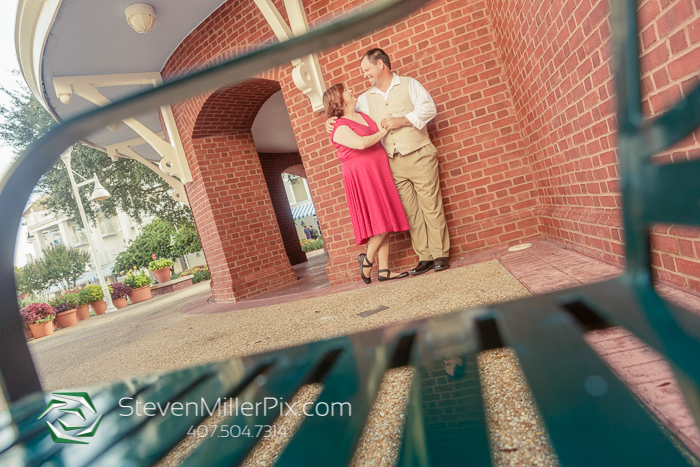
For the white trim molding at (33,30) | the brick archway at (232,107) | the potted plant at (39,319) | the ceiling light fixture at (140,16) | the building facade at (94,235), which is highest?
the building facade at (94,235)

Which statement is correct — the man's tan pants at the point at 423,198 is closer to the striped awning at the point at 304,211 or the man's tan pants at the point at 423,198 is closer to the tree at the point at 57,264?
the tree at the point at 57,264

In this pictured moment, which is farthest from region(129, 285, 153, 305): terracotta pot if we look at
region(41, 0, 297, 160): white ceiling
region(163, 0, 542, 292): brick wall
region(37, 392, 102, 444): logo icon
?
region(37, 392, 102, 444): logo icon

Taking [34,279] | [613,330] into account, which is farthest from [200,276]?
[613,330]

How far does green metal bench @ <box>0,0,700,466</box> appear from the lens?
417mm

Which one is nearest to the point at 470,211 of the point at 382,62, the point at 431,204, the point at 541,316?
the point at 431,204

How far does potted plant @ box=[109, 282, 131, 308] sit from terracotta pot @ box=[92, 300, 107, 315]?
1.52 ft

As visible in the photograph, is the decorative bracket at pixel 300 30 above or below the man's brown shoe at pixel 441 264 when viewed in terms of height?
above

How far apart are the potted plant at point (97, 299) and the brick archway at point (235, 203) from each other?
855cm

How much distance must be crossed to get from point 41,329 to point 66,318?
187 cm

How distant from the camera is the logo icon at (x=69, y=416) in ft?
2.11

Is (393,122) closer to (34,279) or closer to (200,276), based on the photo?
(200,276)

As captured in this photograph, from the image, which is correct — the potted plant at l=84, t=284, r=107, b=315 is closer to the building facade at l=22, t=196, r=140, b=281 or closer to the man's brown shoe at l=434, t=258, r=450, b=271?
the man's brown shoe at l=434, t=258, r=450, b=271

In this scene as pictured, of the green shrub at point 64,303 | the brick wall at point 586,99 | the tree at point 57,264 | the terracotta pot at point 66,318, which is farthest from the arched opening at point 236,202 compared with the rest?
the tree at point 57,264

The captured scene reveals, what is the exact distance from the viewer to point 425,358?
0.68 m
